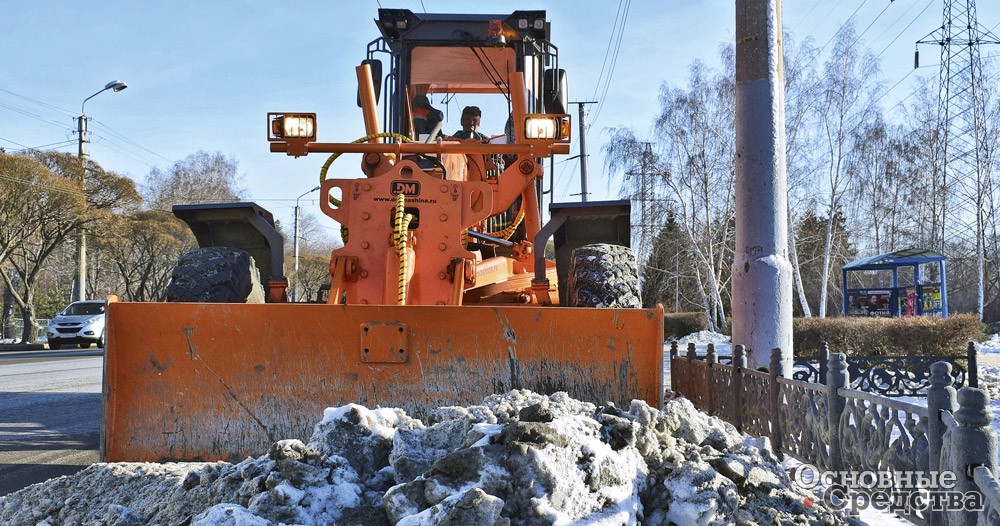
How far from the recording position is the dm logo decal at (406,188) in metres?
5.29

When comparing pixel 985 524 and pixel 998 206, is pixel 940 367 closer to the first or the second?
pixel 985 524

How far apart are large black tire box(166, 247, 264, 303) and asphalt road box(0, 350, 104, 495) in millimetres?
1208

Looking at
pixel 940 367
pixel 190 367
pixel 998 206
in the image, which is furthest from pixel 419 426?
pixel 998 206

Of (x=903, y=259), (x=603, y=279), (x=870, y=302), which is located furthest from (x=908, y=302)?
(x=603, y=279)

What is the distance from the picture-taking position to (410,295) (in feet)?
17.3

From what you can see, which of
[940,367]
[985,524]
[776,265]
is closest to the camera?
[985,524]

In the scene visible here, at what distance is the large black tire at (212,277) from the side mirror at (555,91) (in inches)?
111

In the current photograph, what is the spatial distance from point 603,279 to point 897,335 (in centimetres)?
959

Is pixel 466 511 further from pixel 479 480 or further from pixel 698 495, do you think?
pixel 698 495

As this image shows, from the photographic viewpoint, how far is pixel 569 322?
4.27m

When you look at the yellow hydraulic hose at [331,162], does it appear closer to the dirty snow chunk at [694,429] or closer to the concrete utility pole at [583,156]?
the dirty snow chunk at [694,429]

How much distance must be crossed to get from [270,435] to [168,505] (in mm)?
1124

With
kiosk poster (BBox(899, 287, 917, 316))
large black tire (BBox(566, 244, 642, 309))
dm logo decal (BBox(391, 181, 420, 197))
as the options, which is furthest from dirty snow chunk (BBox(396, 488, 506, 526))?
kiosk poster (BBox(899, 287, 917, 316))

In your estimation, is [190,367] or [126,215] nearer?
[190,367]
